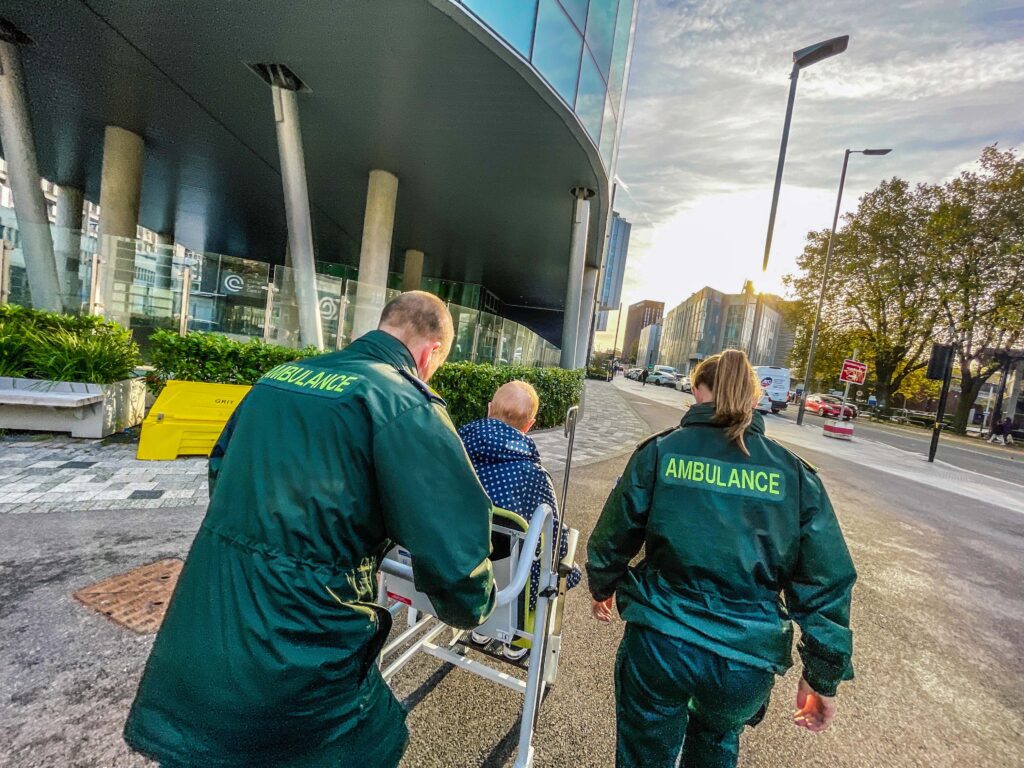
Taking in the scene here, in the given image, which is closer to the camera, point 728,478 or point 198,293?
point 728,478

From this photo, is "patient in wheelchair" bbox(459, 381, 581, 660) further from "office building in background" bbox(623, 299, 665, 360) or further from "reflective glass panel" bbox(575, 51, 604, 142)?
"office building in background" bbox(623, 299, 665, 360)

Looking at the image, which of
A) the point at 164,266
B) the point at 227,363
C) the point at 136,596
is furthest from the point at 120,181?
the point at 136,596

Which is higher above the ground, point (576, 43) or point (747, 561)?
point (576, 43)

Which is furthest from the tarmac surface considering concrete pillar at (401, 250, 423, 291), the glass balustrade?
concrete pillar at (401, 250, 423, 291)

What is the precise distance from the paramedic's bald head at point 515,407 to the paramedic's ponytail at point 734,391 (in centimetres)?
110

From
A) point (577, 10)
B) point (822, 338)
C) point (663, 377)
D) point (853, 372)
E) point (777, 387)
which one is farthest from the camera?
point (663, 377)

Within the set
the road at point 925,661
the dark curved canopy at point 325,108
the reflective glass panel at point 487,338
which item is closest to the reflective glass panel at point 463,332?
the reflective glass panel at point 487,338

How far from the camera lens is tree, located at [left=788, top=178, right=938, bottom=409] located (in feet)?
97.2

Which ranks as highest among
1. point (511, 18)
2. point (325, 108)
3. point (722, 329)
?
point (722, 329)

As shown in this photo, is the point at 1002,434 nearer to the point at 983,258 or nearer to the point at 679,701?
the point at 983,258

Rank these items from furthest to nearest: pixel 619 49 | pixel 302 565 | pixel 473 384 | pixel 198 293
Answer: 1. pixel 619 49
2. pixel 198 293
3. pixel 473 384
4. pixel 302 565

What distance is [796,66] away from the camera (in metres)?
11.5

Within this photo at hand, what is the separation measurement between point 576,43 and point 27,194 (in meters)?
11.4

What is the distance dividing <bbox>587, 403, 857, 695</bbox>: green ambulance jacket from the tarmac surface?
1033 millimetres
